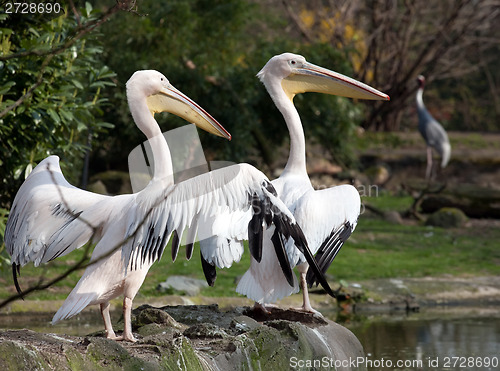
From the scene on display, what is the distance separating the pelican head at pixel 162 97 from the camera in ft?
15.0

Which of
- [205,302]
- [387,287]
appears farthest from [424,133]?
[205,302]

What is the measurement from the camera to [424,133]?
15320mm

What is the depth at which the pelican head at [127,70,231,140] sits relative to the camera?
4.59 m

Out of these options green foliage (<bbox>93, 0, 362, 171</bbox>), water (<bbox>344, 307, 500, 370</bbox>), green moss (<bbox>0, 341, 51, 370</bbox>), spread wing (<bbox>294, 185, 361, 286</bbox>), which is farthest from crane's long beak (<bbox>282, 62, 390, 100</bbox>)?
green foliage (<bbox>93, 0, 362, 171</bbox>)

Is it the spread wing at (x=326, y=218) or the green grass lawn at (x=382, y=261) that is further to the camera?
the green grass lawn at (x=382, y=261)

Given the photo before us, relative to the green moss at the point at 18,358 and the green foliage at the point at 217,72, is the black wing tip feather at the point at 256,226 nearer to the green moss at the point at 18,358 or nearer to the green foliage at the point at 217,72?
the green moss at the point at 18,358

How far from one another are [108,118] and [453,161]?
8074 millimetres

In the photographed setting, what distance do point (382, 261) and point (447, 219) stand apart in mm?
3104

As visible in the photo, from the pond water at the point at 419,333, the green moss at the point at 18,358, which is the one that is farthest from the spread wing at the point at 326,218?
the green moss at the point at 18,358

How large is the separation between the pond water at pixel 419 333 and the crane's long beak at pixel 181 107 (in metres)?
1.80

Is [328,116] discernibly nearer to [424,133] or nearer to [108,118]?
[424,133]

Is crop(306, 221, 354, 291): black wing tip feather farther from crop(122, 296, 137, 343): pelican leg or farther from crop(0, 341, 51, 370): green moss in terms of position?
crop(0, 341, 51, 370): green moss

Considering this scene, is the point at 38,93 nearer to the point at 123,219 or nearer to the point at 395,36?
the point at 123,219

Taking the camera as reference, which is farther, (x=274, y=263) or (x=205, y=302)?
(x=205, y=302)
